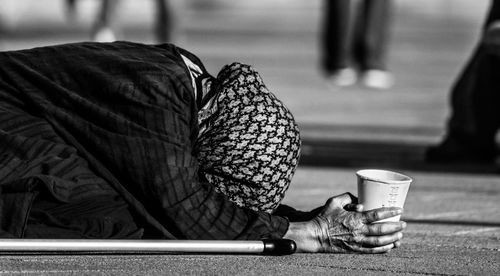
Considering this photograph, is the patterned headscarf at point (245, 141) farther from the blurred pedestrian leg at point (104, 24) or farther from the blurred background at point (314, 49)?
the blurred pedestrian leg at point (104, 24)

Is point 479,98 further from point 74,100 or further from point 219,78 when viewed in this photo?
point 74,100

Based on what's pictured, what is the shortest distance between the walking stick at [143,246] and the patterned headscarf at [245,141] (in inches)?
6.6

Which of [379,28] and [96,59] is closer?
[96,59]

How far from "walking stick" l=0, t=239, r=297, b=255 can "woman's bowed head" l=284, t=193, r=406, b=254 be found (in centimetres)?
10

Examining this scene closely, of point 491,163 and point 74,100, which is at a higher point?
point 74,100

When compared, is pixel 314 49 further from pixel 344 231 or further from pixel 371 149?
pixel 344 231

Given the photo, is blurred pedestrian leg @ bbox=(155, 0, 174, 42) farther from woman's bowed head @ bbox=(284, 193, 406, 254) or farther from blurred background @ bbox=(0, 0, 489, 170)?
woman's bowed head @ bbox=(284, 193, 406, 254)

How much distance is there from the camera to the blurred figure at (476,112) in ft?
19.6

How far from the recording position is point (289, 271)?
3.18 m

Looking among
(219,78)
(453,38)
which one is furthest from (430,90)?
(453,38)

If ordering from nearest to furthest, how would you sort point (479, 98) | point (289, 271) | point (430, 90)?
A: point (289, 271)
point (479, 98)
point (430, 90)

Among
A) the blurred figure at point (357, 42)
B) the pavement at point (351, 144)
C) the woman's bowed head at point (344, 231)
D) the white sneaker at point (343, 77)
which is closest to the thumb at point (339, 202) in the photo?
the woman's bowed head at point (344, 231)

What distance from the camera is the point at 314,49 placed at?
15.6 meters

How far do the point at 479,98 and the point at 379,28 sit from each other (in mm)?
3646
